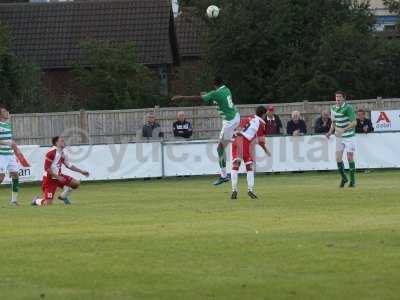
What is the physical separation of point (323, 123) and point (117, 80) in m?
18.3

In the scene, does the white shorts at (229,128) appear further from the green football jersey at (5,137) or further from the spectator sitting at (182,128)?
the spectator sitting at (182,128)

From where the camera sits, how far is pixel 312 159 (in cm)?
3519

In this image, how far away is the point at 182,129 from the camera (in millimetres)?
36906

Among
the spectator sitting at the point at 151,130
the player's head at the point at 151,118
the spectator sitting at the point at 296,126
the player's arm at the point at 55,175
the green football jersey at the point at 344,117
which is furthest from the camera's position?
the player's head at the point at 151,118

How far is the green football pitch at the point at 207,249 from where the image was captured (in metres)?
11.3

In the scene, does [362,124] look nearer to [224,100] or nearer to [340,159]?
[340,159]

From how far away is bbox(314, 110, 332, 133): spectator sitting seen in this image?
118 ft

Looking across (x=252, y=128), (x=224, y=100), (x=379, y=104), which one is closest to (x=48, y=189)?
(x=252, y=128)

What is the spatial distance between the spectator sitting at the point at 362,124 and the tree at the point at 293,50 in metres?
14.0

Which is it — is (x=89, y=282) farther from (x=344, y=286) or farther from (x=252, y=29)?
(x=252, y=29)

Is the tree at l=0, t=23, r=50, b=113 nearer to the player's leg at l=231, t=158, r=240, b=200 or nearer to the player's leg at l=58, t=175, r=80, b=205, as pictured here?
the player's leg at l=58, t=175, r=80, b=205

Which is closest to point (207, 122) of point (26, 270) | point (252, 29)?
point (252, 29)

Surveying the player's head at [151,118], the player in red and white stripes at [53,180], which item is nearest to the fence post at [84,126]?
the player's head at [151,118]

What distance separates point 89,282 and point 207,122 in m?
28.6
